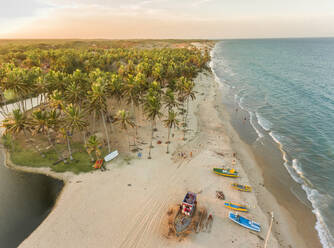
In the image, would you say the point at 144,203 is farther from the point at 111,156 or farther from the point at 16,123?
the point at 16,123

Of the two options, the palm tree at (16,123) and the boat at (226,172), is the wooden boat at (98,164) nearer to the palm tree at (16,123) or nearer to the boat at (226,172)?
the palm tree at (16,123)

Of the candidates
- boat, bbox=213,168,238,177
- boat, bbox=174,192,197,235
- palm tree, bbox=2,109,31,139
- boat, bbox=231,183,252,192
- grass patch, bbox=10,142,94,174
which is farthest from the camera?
grass patch, bbox=10,142,94,174

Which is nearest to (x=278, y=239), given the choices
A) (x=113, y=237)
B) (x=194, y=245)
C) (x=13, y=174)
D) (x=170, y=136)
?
(x=194, y=245)

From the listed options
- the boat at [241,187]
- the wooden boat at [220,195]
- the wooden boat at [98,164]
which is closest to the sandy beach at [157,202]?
the wooden boat at [220,195]

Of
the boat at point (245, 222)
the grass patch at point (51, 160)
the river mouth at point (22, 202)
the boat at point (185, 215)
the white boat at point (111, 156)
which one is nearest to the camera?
the river mouth at point (22, 202)

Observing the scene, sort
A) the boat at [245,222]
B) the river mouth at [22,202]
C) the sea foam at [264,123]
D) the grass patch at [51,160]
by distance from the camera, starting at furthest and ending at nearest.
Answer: the sea foam at [264,123], the grass patch at [51,160], the boat at [245,222], the river mouth at [22,202]

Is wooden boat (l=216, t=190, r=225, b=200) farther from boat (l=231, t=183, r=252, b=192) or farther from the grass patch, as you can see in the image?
the grass patch

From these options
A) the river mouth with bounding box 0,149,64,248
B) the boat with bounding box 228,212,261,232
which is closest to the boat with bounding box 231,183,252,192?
the boat with bounding box 228,212,261,232
